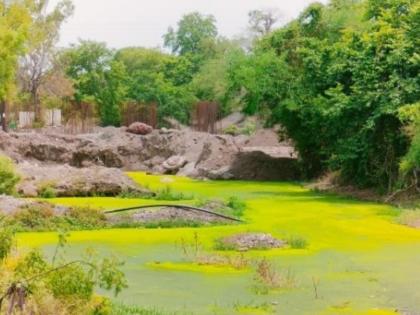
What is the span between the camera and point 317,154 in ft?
99.8

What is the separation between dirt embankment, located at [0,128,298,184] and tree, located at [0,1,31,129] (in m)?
2.26

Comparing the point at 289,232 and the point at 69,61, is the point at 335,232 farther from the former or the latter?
the point at 69,61

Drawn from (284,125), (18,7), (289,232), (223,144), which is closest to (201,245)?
(289,232)

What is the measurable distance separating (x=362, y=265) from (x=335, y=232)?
3.89 metres

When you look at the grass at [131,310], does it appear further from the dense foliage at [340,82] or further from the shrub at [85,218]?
the dense foliage at [340,82]

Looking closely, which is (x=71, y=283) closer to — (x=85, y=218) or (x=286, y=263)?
(x=286, y=263)

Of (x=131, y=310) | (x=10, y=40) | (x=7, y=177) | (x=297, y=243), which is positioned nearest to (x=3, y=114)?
(x=10, y=40)

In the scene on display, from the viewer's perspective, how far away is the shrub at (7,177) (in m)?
21.0

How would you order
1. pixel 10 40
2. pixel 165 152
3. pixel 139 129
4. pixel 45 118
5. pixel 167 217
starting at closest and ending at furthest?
1. pixel 167 217
2. pixel 10 40
3. pixel 165 152
4. pixel 139 129
5. pixel 45 118

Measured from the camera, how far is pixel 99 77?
182 feet

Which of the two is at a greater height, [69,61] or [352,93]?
[69,61]

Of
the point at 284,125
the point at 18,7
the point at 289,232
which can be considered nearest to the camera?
the point at 289,232

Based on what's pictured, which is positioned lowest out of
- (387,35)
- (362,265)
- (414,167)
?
(362,265)

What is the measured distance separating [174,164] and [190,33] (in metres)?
42.6
